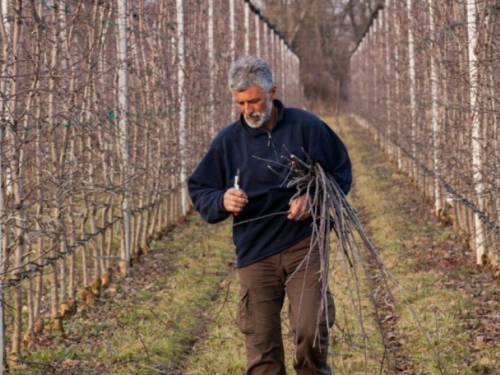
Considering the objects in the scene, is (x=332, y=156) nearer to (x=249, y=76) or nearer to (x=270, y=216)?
(x=270, y=216)

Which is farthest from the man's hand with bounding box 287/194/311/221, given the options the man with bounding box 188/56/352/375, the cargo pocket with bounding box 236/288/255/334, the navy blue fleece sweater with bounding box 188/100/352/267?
the cargo pocket with bounding box 236/288/255/334

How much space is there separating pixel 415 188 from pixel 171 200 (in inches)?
195

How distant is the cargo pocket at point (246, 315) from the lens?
5.34m

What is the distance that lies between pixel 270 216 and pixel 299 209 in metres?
0.26

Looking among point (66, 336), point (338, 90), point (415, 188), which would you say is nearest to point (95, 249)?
point (66, 336)

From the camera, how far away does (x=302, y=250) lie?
526cm

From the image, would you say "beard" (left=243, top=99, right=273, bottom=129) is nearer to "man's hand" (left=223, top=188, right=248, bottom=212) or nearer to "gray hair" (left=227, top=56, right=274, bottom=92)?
"gray hair" (left=227, top=56, right=274, bottom=92)

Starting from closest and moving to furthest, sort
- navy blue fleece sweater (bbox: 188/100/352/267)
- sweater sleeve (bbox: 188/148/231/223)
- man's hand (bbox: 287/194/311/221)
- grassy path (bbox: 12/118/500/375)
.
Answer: man's hand (bbox: 287/194/311/221) → navy blue fleece sweater (bbox: 188/100/352/267) → sweater sleeve (bbox: 188/148/231/223) → grassy path (bbox: 12/118/500/375)

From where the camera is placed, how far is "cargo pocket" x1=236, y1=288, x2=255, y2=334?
17.5ft

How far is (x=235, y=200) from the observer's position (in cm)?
509

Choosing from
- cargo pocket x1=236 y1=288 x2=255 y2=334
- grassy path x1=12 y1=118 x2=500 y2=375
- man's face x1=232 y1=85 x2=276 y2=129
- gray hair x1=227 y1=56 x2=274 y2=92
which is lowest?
grassy path x1=12 y1=118 x2=500 y2=375

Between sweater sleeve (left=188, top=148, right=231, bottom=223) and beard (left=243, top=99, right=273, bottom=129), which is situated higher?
beard (left=243, top=99, right=273, bottom=129)

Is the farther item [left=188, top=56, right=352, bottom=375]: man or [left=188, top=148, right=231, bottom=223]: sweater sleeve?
[left=188, top=148, right=231, bottom=223]: sweater sleeve

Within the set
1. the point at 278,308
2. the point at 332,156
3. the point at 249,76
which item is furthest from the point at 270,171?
the point at 278,308
